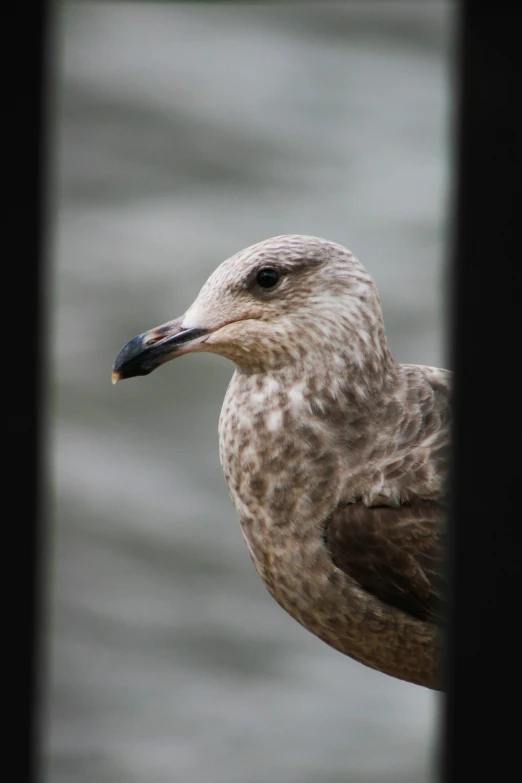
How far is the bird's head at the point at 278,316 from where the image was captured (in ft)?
5.31

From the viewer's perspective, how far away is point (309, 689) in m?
11.4

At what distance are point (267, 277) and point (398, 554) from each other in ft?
1.35

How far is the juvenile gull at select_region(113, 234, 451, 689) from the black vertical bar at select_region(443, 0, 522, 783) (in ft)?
2.49

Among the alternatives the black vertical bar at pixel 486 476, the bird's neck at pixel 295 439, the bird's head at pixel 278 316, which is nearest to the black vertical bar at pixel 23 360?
the black vertical bar at pixel 486 476

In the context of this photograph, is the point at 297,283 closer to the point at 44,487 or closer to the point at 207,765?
the point at 44,487

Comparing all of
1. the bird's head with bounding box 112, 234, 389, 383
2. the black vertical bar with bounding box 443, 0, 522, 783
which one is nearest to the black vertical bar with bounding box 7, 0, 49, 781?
the black vertical bar with bounding box 443, 0, 522, 783

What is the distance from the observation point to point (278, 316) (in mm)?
1688

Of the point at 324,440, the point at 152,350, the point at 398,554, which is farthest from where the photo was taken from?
the point at 398,554

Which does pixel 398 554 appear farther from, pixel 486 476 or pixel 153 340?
pixel 486 476

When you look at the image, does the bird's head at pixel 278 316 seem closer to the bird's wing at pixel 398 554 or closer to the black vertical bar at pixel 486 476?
the bird's wing at pixel 398 554

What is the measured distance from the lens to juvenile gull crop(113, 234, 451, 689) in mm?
1663

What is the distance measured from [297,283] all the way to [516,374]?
825mm

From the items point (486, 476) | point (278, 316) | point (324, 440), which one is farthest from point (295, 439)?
point (486, 476)

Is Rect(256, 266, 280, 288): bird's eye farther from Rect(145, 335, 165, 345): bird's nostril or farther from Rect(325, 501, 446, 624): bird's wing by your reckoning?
Rect(325, 501, 446, 624): bird's wing
